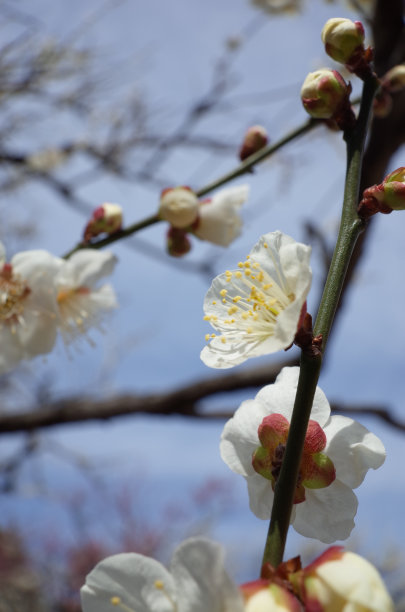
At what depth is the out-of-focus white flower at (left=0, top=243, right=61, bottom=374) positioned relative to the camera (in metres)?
0.94

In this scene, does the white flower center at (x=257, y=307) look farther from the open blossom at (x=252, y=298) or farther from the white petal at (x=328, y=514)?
the white petal at (x=328, y=514)

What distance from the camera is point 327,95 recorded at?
65 cm

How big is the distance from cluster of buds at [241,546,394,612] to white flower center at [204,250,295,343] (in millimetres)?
244

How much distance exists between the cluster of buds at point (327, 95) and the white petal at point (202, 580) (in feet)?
1.49

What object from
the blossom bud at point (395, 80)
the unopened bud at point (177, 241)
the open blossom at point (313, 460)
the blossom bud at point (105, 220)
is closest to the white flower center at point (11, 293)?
the blossom bud at point (105, 220)

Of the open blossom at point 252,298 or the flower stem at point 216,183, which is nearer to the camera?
the open blossom at point 252,298

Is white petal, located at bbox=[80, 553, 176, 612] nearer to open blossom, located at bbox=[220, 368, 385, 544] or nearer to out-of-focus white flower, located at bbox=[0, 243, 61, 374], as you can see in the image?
open blossom, located at bbox=[220, 368, 385, 544]

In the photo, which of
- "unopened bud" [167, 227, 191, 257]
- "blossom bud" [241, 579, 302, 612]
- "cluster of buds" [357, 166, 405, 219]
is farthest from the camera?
"unopened bud" [167, 227, 191, 257]

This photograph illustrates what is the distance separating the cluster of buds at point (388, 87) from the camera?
35.6 inches

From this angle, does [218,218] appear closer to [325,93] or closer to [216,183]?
[216,183]

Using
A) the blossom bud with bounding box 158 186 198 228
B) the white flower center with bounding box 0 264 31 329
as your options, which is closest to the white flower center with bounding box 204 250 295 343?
the blossom bud with bounding box 158 186 198 228

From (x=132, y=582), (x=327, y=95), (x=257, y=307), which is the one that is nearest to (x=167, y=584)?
(x=132, y=582)

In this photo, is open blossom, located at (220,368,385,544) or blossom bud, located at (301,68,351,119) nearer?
open blossom, located at (220,368,385,544)

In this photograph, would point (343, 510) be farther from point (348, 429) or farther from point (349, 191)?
point (349, 191)
